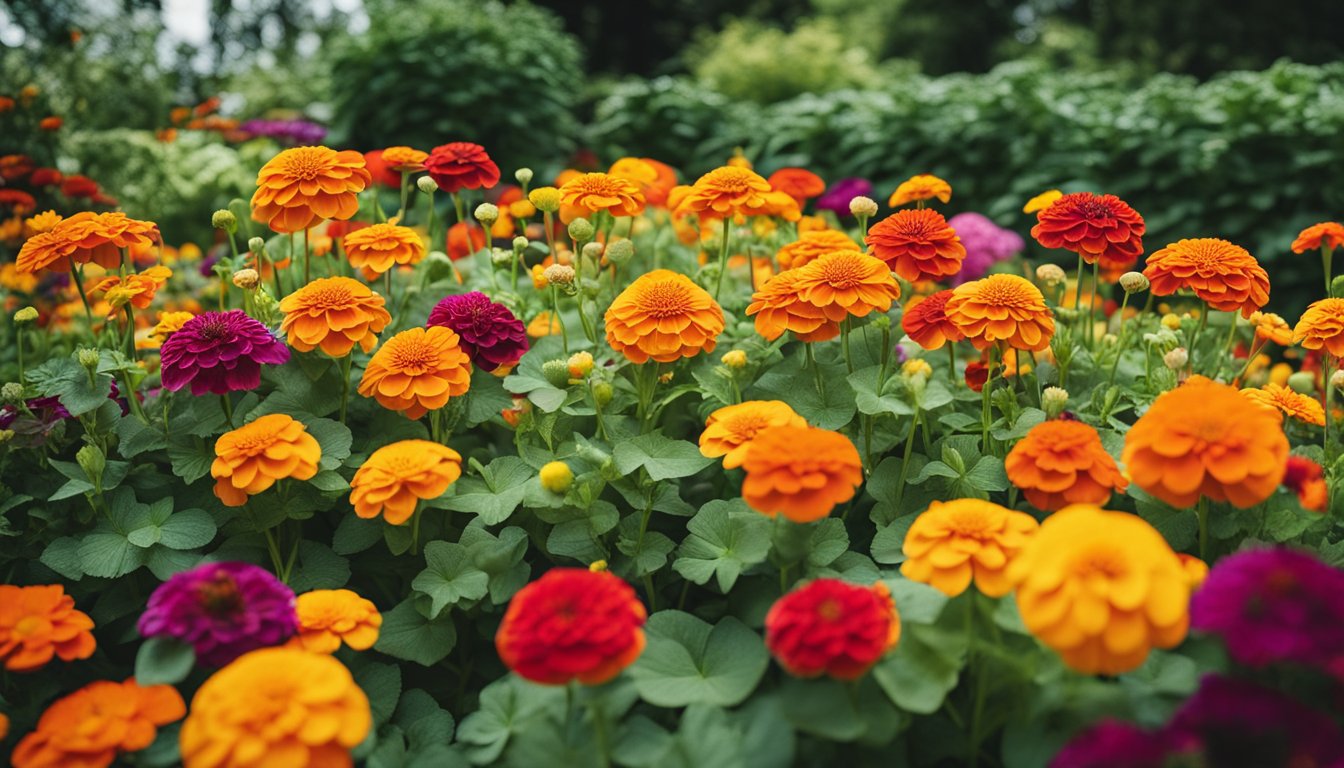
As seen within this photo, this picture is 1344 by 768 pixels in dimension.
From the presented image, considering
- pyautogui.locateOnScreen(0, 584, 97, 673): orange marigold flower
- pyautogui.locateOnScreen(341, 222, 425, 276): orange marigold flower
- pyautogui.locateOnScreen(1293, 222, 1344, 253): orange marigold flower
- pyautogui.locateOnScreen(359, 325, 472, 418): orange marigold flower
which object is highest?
pyautogui.locateOnScreen(341, 222, 425, 276): orange marigold flower

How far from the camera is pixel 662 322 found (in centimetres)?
163

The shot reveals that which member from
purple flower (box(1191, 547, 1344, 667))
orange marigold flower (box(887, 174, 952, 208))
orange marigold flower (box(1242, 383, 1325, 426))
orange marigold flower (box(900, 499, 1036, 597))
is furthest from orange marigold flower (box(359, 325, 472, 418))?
orange marigold flower (box(1242, 383, 1325, 426))

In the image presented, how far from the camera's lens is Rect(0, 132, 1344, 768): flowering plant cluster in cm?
109

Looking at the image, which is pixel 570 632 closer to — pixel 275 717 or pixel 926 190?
pixel 275 717

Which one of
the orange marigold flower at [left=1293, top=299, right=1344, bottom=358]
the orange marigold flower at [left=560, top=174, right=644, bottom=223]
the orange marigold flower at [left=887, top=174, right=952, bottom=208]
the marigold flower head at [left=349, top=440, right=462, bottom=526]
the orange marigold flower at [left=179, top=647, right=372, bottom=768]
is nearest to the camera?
the orange marigold flower at [left=179, top=647, right=372, bottom=768]

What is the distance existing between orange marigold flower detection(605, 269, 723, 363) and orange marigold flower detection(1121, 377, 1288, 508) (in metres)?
0.71

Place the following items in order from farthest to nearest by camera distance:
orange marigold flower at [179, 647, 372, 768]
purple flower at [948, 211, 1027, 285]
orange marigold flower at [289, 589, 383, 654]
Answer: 1. purple flower at [948, 211, 1027, 285]
2. orange marigold flower at [289, 589, 383, 654]
3. orange marigold flower at [179, 647, 372, 768]

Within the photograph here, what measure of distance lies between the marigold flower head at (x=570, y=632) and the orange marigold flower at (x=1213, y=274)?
121 centimetres

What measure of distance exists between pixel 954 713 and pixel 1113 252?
95 centimetres

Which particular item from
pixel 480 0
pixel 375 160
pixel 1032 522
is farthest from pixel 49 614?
pixel 480 0

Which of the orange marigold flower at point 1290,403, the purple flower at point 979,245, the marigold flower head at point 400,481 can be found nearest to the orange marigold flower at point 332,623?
the marigold flower head at point 400,481

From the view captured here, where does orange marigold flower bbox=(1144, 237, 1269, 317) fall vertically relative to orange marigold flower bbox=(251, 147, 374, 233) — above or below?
below

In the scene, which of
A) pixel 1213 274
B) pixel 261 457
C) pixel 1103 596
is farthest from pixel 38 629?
pixel 1213 274

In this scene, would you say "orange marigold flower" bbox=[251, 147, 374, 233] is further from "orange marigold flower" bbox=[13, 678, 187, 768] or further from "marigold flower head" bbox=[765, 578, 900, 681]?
"marigold flower head" bbox=[765, 578, 900, 681]
